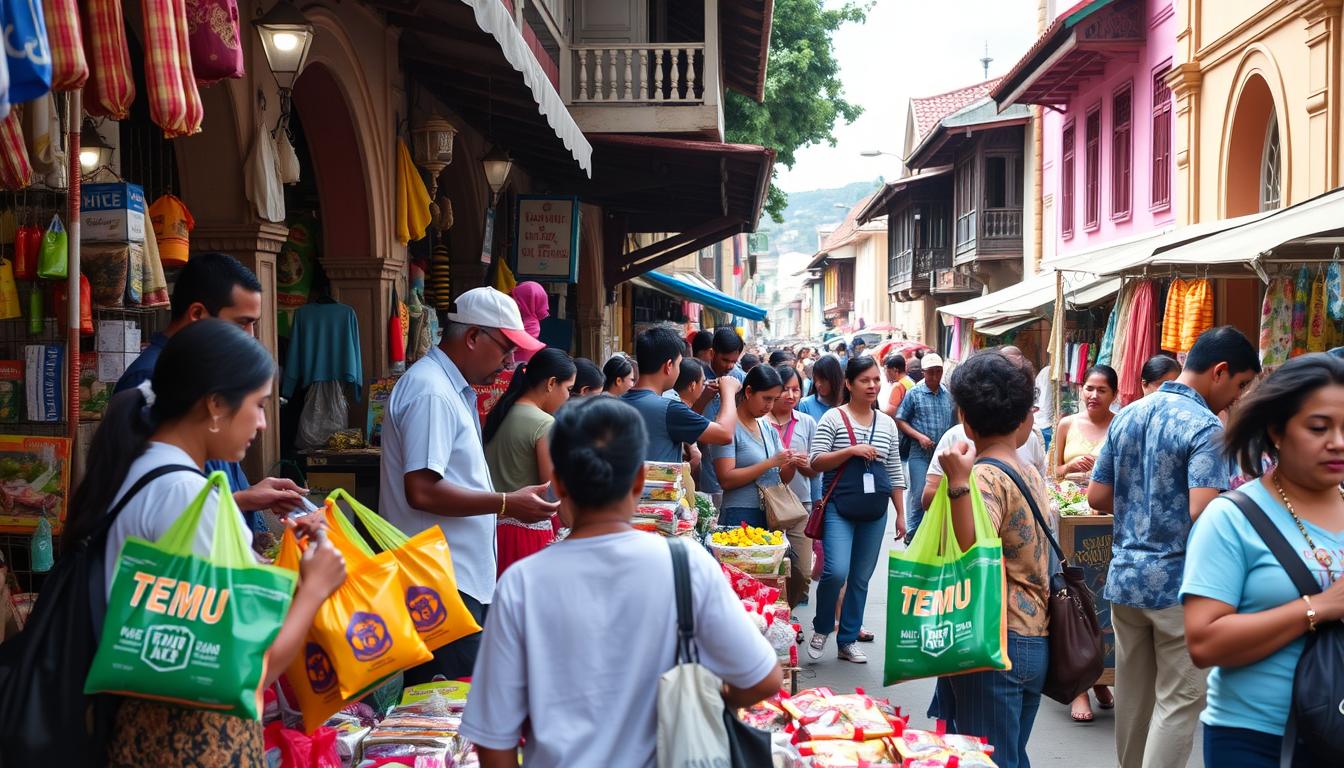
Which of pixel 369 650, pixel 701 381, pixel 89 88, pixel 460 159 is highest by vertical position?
pixel 460 159

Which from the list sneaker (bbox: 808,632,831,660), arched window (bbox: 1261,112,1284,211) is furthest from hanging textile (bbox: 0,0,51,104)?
arched window (bbox: 1261,112,1284,211)

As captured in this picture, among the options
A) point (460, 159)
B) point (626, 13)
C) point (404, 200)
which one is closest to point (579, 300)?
point (626, 13)

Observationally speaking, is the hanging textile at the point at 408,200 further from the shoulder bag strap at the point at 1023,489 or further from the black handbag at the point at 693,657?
the black handbag at the point at 693,657

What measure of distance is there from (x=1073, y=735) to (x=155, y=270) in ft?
16.9

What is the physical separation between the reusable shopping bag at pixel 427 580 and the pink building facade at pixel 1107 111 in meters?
16.0

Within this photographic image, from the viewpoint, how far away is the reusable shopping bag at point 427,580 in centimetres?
342

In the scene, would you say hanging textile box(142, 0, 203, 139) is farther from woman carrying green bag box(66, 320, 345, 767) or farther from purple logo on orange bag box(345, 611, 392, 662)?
purple logo on orange bag box(345, 611, 392, 662)

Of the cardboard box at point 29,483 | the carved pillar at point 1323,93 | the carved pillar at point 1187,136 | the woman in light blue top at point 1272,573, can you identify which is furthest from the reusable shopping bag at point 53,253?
the carved pillar at point 1187,136

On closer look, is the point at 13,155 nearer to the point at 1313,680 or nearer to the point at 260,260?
the point at 260,260

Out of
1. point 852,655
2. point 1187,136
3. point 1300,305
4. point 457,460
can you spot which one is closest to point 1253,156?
point 1187,136

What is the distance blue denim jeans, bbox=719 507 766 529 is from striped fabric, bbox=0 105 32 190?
4.63 m

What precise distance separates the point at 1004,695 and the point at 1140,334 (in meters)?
6.43

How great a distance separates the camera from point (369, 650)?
309 cm

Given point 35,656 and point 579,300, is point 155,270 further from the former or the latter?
point 579,300
